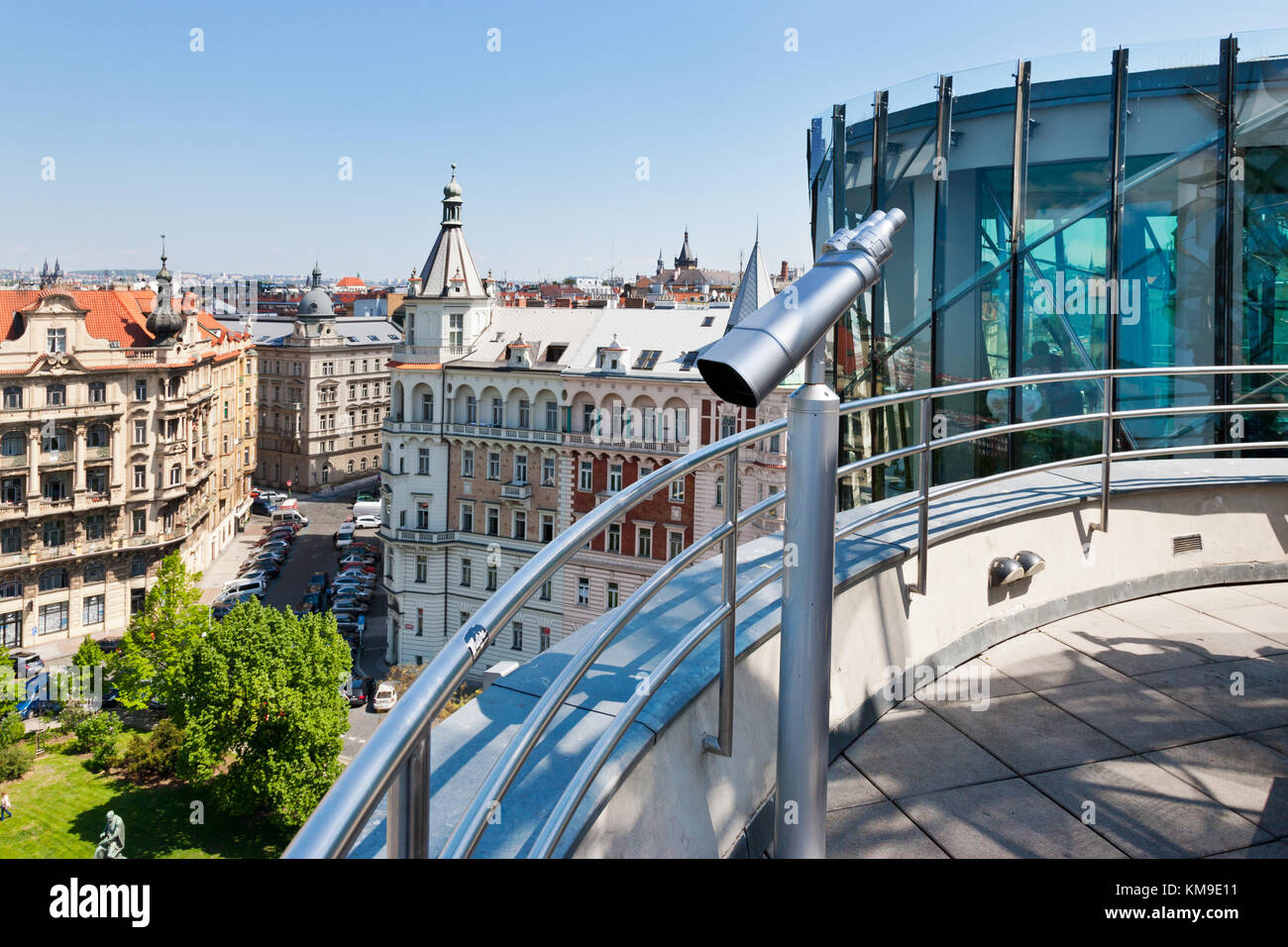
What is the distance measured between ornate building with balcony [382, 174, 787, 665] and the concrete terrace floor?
3408cm

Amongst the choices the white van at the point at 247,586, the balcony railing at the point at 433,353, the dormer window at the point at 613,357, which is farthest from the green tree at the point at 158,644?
the dormer window at the point at 613,357

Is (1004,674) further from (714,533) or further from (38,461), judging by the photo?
(38,461)

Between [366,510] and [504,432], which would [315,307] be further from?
[504,432]

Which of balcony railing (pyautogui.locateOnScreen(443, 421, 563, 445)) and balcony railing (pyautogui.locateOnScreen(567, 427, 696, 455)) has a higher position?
balcony railing (pyautogui.locateOnScreen(443, 421, 563, 445))

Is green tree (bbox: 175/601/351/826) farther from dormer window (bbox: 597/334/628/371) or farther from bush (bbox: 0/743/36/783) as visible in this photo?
dormer window (bbox: 597/334/628/371)

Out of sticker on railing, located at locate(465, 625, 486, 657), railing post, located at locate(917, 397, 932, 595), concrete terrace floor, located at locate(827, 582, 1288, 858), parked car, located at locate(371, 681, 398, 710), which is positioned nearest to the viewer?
sticker on railing, located at locate(465, 625, 486, 657)

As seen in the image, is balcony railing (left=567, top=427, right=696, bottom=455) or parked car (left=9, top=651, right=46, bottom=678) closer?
balcony railing (left=567, top=427, right=696, bottom=455)

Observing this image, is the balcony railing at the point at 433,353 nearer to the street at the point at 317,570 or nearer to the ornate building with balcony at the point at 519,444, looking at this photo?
the ornate building with balcony at the point at 519,444

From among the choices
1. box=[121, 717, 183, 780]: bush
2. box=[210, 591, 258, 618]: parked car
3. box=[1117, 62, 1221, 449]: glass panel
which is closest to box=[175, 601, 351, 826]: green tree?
box=[121, 717, 183, 780]: bush

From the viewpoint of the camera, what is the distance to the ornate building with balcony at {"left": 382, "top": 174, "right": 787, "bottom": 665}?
1533 inches

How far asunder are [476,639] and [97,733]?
122ft

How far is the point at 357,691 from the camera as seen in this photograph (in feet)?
131
